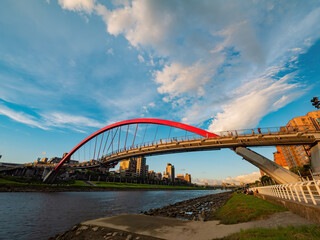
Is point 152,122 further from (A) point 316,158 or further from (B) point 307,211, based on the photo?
(B) point 307,211

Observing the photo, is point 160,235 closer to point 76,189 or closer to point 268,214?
point 268,214

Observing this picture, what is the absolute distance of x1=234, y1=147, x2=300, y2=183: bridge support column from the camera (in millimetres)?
22042

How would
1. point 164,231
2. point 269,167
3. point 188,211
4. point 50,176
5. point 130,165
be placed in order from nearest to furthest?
1. point 164,231
2. point 188,211
3. point 269,167
4. point 50,176
5. point 130,165

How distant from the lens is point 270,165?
23141mm

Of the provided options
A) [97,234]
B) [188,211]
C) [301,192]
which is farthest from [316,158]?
[97,234]

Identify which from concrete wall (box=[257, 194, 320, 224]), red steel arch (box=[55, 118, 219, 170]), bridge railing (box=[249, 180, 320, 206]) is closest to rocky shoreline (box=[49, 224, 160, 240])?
concrete wall (box=[257, 194, 320, 224])

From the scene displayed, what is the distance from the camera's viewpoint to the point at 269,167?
23.0m

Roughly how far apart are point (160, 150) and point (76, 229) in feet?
85.3

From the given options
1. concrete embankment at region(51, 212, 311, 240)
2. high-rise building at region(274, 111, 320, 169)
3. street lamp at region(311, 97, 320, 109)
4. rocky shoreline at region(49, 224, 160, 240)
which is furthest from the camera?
high-rise building at region(274, 111, 320, 169)

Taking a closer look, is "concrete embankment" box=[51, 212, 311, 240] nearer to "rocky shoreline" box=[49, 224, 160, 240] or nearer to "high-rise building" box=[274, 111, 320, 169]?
"rocky shoreline" box=[49, 224, 160, 240]

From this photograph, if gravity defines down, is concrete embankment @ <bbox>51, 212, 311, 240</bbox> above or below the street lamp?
below

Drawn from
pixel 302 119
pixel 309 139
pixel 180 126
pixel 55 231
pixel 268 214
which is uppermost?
pixel 302 119

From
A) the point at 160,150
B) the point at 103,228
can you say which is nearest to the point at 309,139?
the point at 160,150

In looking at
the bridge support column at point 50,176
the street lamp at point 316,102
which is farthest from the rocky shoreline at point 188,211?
the bridge support column at point 50,176
